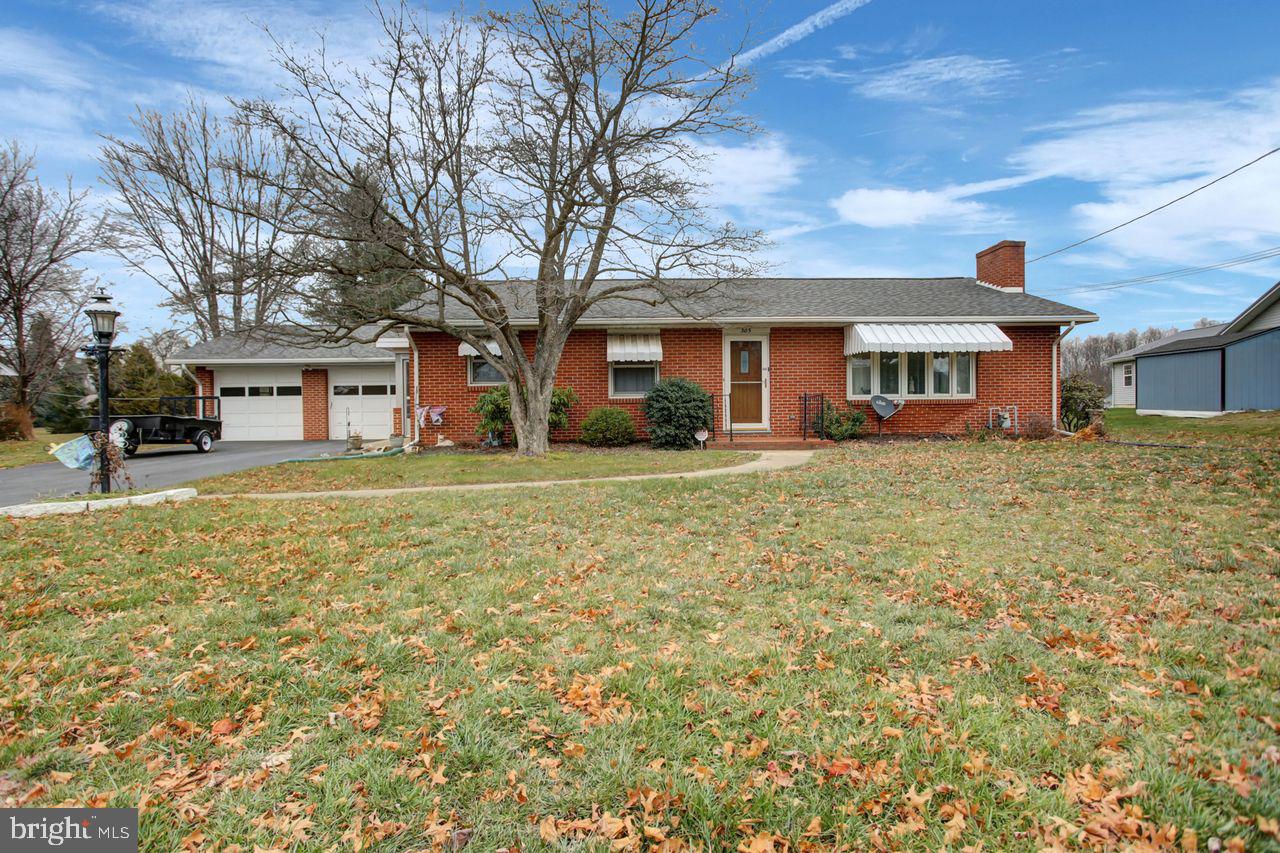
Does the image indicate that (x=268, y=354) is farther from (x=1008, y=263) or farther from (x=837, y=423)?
(x=1008, y=263)

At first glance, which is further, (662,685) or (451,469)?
(451,469)

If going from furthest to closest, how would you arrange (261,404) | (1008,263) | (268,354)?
(261,404) < (268,354) < (1008,263)

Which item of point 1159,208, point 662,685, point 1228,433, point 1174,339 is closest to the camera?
point 662,685

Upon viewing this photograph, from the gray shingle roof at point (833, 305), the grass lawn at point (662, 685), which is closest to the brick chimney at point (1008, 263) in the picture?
the gray shingle roof at point (833, 305)

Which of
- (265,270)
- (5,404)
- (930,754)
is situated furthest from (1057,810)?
(5,404)

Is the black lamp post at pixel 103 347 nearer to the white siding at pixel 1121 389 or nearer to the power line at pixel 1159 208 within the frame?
the power line at pixel 1159 208

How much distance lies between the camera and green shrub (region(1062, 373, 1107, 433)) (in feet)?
53.9

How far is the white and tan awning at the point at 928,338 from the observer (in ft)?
46.6

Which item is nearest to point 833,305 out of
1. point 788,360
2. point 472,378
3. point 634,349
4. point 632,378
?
point 788,360

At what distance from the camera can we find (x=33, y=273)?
70.4ft

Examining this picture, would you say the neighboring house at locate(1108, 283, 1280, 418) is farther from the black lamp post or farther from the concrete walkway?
the black lamp post

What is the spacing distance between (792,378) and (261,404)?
732 inches

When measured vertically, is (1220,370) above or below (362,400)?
above

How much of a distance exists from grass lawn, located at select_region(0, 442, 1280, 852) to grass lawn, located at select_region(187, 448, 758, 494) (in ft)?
13.3
